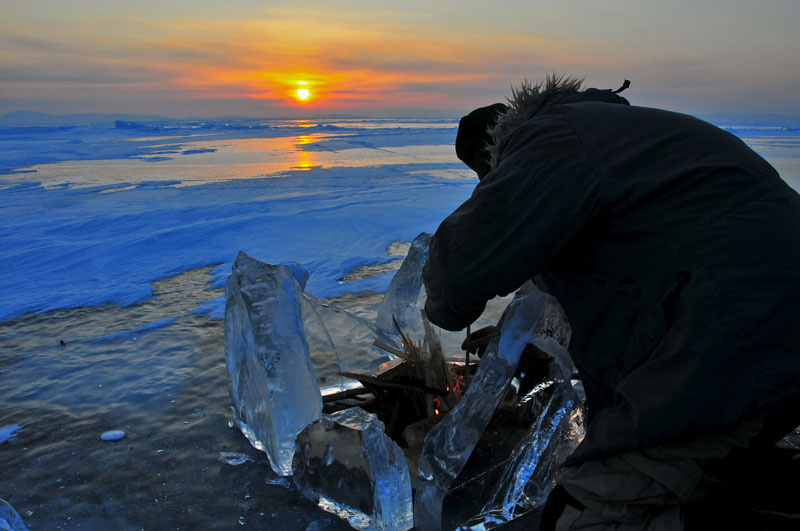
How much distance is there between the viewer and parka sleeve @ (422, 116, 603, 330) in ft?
4.33

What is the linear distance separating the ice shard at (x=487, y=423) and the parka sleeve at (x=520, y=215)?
0.77m

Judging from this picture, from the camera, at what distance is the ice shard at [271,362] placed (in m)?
2.55

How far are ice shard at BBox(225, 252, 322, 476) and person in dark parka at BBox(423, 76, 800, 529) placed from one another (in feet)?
4.41

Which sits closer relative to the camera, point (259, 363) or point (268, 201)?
point (259, 363)

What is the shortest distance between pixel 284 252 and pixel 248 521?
4.90 meters

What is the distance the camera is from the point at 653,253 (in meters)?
1.31

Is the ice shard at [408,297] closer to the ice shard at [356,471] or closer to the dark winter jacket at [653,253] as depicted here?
the ice shard at [356,471]

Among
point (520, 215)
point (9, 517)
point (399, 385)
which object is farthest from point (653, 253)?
point (9, 517)

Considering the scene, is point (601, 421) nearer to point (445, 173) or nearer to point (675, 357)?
point (675, 357)

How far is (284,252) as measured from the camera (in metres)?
7.01

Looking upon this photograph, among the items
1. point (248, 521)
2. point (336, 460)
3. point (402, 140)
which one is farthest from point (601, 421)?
point (402, 140)

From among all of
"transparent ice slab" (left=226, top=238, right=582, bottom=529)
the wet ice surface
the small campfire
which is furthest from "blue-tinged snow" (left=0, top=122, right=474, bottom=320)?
the small campfire

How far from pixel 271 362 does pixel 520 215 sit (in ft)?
5.31

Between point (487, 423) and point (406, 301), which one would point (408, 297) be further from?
point (487, 423)
